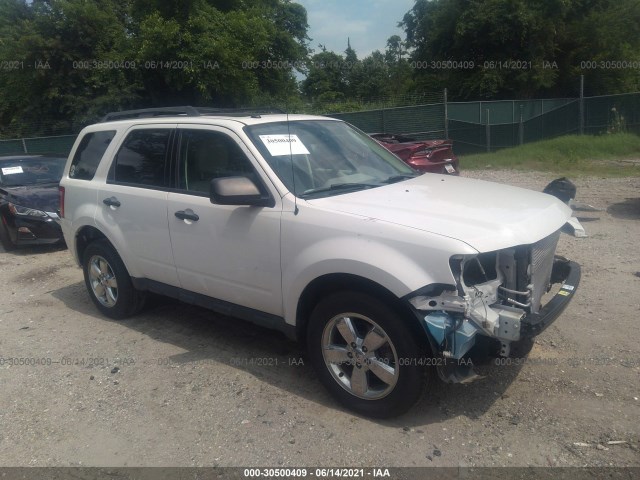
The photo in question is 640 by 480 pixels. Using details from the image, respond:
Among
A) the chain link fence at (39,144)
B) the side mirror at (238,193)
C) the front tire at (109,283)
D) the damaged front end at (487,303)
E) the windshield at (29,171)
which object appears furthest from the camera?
the chain link fence at (39,144)

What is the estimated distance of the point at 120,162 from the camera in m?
5.30

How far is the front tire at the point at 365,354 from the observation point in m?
3.38

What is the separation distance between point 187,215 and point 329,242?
4.60ft

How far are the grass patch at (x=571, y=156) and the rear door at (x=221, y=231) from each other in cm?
1240

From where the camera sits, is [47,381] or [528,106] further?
[528,106]

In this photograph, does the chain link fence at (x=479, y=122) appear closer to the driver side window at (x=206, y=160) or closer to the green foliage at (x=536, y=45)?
the green foliage at (x=536, y=45)

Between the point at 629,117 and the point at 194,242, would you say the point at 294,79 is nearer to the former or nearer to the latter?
the point at 629,117

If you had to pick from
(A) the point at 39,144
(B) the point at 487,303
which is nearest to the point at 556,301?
(B) the point at 487,303

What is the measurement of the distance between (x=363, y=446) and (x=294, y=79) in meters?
23.9

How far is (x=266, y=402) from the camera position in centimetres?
396

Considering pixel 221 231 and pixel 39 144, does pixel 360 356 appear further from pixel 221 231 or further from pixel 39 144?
pixel 39 144

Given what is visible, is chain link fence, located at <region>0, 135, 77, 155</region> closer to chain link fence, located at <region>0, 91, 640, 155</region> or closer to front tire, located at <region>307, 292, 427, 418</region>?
chain link fence, located at <region>0, 91, 640, 155</region>

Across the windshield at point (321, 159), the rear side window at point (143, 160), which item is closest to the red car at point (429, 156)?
the windshield at point (321, 159)

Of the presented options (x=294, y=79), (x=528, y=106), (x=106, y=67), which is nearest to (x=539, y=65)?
(x=528, y=106)
